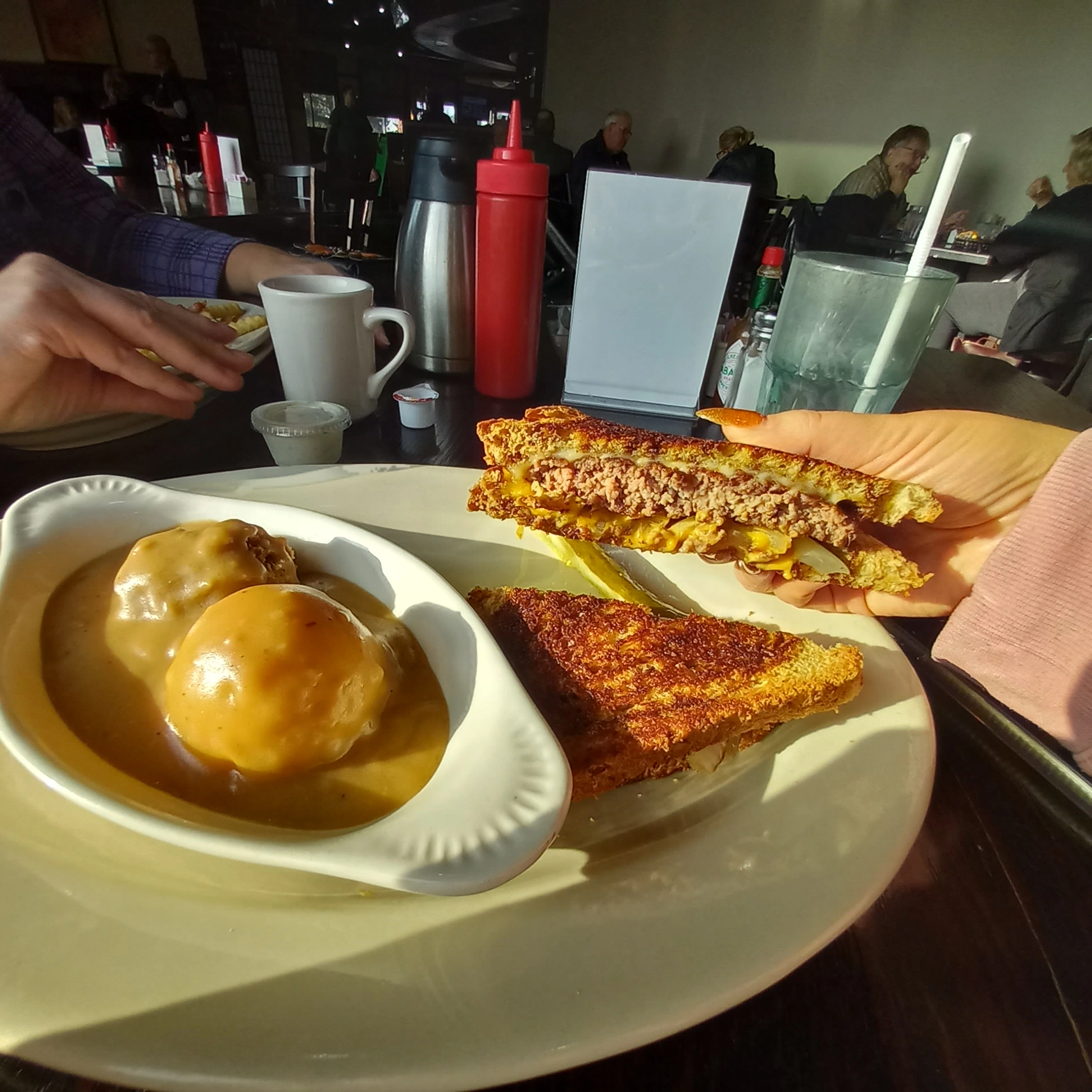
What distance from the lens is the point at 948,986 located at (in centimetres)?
61

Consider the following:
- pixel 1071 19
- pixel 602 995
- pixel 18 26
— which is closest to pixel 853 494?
pixel 602 995

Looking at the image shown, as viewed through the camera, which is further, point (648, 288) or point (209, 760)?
point (648, 288)

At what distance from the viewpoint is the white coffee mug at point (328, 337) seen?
1357mm

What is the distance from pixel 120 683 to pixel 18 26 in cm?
728

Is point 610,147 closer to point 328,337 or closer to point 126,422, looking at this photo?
point 328,337

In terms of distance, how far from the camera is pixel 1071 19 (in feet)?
15.7

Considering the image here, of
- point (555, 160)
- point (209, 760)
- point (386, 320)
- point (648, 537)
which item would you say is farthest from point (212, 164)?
point (209, 760)

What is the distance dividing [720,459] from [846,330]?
85 cm

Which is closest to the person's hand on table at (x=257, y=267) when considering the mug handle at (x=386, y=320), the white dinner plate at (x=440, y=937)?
the mug handle at (x=386, y=320)

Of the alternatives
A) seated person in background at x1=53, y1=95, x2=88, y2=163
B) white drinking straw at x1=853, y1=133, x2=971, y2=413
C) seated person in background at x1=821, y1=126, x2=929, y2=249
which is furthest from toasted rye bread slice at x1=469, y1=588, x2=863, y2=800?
seated person in background at x1=53, y1=95, x2=88, y2=163

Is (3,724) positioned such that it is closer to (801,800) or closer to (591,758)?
(591,758)

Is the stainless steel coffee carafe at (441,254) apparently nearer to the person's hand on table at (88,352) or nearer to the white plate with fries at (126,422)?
the white plate with fries at (126,422)

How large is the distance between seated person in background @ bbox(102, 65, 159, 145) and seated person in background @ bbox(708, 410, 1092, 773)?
684cm

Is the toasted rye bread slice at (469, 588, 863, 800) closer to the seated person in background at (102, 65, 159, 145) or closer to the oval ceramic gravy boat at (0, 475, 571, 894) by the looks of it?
the oval ceramic gravy boat at (0, 475, 571, 894)
